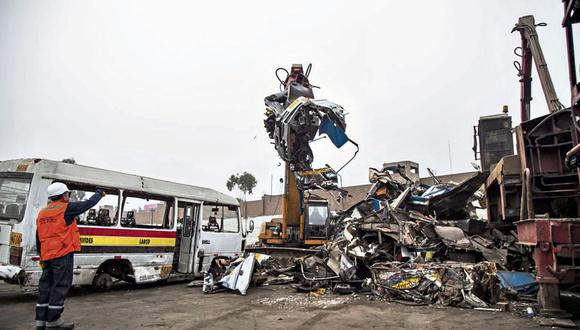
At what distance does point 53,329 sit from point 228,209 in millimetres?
6318

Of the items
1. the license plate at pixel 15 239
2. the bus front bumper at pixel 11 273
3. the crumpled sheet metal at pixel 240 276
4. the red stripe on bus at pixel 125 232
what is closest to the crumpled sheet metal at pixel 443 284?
the crumpled sheet metal at pixel 240 276

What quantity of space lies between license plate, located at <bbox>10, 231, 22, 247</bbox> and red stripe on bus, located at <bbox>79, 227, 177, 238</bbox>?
0.92 metres

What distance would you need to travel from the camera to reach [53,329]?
4.29 metres

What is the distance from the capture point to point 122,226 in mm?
7738

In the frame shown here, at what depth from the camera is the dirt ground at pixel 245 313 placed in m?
5.00

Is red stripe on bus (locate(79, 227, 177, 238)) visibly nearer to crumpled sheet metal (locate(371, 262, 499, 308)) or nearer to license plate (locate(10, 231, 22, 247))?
license plate (locate(10, 231, 22, 247))

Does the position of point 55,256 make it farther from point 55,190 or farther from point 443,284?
point 443,284

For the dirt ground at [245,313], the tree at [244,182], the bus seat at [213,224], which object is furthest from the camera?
the tree at [244,182]

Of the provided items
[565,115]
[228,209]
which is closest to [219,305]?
[228,209]

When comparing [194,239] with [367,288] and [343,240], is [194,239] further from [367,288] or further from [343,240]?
[367,288]

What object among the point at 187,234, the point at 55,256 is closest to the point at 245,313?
the point at 55,256

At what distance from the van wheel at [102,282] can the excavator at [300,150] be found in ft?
14.0

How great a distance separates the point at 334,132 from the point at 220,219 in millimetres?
3858

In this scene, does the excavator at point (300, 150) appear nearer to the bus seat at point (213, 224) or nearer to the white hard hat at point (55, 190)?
the bus seat at point (213, 224)
